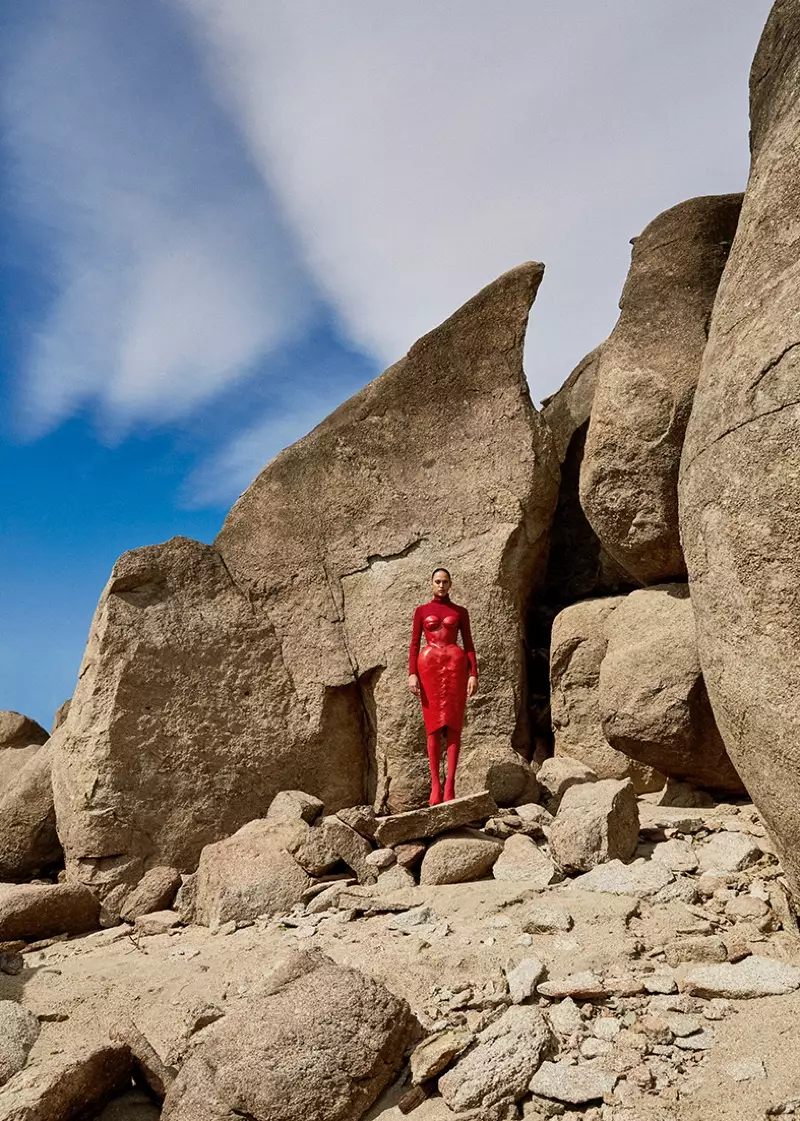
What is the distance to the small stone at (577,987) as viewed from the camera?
3186 millimetres

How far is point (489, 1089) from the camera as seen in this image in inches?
110

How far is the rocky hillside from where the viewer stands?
304 centimetres

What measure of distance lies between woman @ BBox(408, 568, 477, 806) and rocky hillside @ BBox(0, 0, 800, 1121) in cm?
41

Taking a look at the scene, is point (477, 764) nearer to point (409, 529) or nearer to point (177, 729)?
point (409, 529)

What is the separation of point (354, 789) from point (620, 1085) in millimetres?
3960

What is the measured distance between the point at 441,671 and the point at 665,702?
131 centimetres

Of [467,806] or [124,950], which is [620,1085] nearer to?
[467,806]

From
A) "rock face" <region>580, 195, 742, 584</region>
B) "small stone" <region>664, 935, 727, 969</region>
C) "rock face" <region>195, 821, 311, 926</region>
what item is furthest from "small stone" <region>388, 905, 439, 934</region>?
"rock face" <region>580, 195, 742, 584</region>

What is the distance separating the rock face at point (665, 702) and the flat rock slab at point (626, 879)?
93 cm

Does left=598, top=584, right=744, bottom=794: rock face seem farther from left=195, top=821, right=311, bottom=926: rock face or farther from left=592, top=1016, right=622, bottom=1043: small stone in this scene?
left=592, top=1016, right=622, bottom=1043: small stone

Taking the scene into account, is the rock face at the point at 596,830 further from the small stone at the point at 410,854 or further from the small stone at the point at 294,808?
the small stone at the point at 294,808

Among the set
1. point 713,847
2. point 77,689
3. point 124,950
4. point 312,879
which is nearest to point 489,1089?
point 713,847

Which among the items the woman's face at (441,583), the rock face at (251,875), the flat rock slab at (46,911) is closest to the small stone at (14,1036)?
the rock face at (251,875)

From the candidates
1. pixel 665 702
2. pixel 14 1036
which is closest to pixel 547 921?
pixel 665 702
